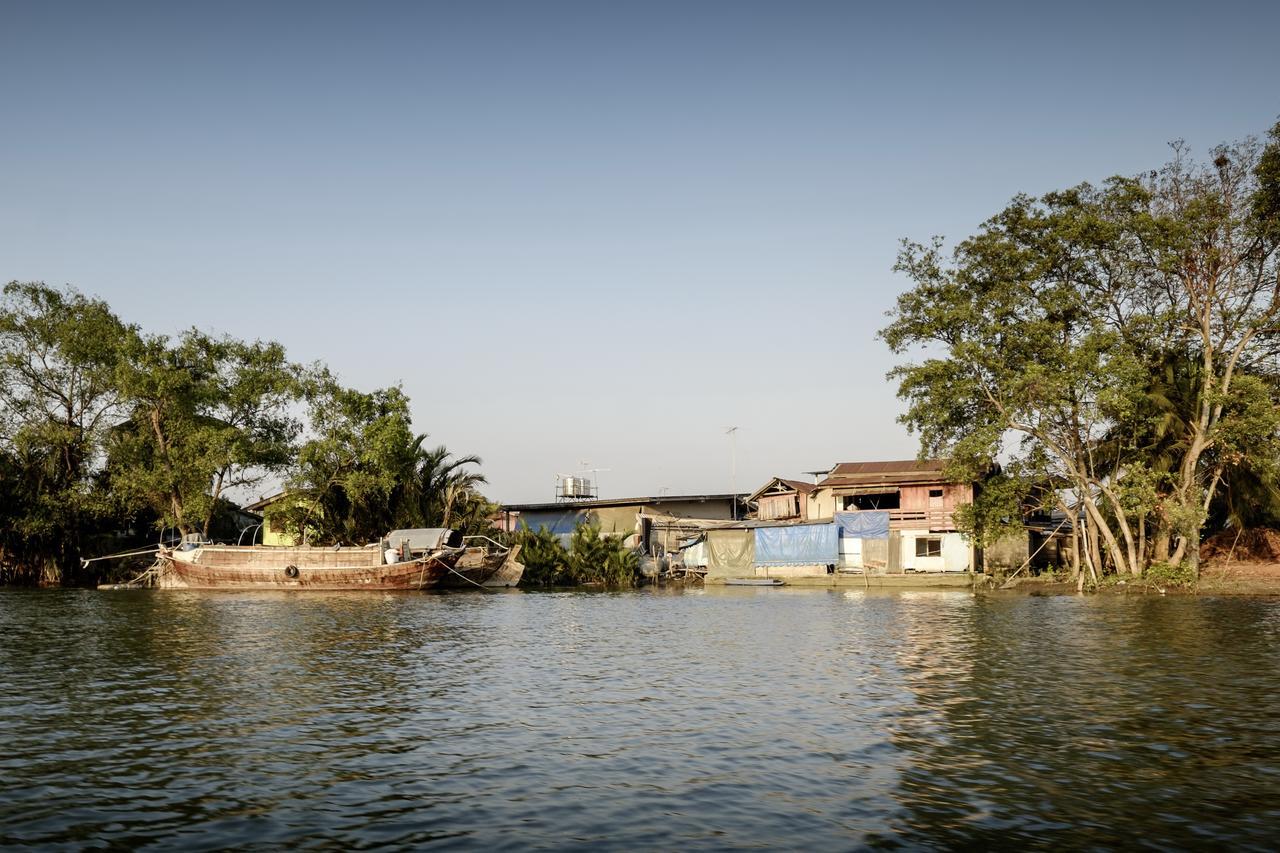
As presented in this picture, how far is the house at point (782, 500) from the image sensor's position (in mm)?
60844

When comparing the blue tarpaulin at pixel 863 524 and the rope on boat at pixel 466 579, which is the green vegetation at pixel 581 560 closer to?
the rope on boat at pixel 466 579

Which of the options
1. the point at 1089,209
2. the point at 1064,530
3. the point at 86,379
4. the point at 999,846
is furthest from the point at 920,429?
the point at 86,379

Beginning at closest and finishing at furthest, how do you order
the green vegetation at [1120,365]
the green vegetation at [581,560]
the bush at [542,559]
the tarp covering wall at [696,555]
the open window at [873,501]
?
the green vegetation at [1120,365]
the open window at [873,501]
the green vegetation at [581,560]
the bush at [542,559]
the tarp covering wall at [696,555]

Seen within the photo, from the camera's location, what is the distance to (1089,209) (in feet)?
145

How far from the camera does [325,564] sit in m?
52.2

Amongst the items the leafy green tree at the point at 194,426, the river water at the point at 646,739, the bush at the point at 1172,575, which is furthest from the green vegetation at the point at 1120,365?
the leafy green tree at the point at 194,426

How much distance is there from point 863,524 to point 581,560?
17.7 meters

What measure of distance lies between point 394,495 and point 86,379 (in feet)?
63.2

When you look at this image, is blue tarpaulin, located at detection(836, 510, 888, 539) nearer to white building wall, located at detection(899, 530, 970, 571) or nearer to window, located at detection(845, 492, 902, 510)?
white building wall, located at detection(899, 530, 970, 571)

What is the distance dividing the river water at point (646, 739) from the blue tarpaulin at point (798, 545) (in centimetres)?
2912

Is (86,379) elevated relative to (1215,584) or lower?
elevated

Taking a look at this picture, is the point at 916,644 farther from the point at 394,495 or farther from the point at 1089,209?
the point at 394,495

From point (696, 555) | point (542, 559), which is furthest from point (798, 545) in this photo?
point (542, 559)

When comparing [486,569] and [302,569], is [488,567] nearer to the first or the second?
[486,569]
